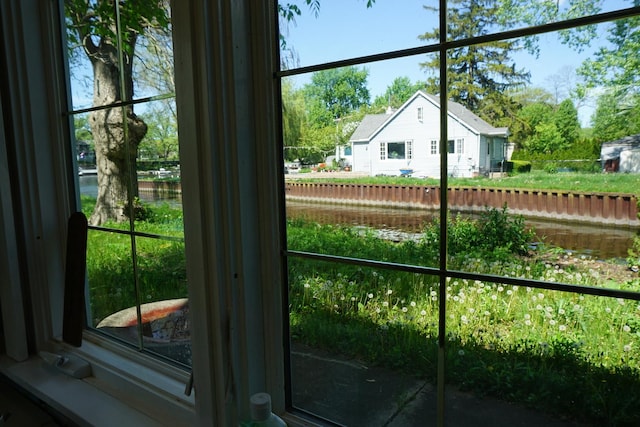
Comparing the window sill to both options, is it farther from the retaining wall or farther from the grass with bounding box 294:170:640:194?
the grass with bounding box 294:170:640:194

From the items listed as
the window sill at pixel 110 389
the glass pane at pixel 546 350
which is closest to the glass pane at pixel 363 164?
the glass pane at pixel 546 350

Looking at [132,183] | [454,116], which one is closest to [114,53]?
[132,183]

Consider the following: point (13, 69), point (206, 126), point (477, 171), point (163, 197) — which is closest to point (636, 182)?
point (477, 171)

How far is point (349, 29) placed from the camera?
72 cm

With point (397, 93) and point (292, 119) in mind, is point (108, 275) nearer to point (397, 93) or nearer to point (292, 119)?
point (292, 119)

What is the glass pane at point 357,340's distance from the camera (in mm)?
723

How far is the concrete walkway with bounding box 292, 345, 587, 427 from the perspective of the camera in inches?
26.5

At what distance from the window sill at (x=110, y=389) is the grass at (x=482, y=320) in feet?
1.15

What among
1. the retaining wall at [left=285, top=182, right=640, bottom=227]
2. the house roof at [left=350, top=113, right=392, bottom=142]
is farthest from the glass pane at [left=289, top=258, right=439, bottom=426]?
the house roof at [left=350, top=113, right=392, bottom=142]

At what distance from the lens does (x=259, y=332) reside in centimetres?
78

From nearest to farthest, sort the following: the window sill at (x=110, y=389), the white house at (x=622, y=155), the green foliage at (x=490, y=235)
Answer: the white house at (x=622, y=155)
the green foliage at (x=490, y=235)
the window sill at (x=110, y=389)

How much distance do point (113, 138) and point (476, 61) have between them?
96 centimetres

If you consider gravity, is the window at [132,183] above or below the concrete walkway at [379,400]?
above

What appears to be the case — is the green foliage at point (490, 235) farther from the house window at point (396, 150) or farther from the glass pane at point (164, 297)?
the glass pane at point (164, 297)
